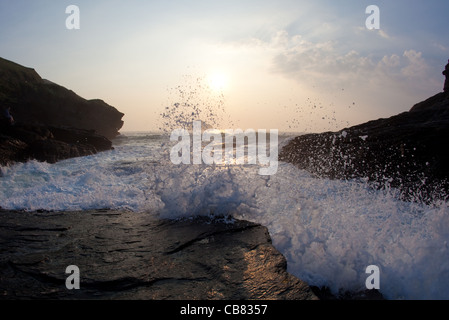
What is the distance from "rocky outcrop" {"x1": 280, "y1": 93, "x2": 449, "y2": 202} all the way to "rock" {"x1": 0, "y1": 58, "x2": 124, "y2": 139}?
30.2 metres

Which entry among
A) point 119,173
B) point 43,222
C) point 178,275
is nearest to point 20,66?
point 119,173

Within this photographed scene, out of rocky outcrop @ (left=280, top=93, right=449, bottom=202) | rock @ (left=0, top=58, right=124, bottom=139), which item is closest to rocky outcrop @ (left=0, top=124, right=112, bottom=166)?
rocky outcrop @ (left=280, top=93, right=449, bottom=202)

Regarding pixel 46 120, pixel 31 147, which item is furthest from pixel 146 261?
pixel 46 120

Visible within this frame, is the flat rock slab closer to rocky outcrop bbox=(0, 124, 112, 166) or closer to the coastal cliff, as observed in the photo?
rocky outcrop bbox=(0, 124, 112, 166)

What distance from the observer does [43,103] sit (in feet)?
119

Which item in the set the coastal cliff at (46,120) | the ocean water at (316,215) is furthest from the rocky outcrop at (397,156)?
the coastal cliff at (46,120)

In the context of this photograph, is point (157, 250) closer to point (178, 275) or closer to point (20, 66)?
point (178, 275)

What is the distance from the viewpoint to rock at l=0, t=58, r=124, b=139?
110 feet

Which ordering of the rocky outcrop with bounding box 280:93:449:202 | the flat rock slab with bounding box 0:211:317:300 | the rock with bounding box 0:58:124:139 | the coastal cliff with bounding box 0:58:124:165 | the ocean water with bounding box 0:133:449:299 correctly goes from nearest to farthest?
the flat rock slab with bounding box 0:211:317:300
the ocean water with bounding box 0:133:449:299
the rocky outcrop with bounding box 280:93:449:202
the coastal cliff with bounding box 0:58:124:165
the rock with bounding box 0:58:124:139

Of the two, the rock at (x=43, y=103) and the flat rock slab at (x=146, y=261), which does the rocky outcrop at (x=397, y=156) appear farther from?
the rock at (x=43, y=103)

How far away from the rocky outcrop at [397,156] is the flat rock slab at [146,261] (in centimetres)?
546

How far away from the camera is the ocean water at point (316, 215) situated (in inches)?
113
